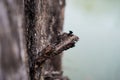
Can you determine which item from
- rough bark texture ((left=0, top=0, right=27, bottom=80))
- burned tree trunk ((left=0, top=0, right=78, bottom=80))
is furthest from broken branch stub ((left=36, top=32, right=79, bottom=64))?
rough bark texture ((left=0, top=0, right=27, bottom=80))

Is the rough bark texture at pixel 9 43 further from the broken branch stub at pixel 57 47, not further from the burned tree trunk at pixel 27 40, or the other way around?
the broken branch stub at pixel 57 47

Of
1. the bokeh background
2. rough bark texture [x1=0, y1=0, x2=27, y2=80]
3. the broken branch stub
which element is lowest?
rough bark texture [x1=0, y1=0, x2=27, y2=80]

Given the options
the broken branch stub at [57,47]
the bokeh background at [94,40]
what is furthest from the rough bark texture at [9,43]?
the bokeh background at [94,40]

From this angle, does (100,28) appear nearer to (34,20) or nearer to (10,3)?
(34,20)

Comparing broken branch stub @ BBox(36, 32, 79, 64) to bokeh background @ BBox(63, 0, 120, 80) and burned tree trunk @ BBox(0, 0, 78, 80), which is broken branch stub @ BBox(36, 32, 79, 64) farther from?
bokeh background @ BBox(63, 0, 120, 80)

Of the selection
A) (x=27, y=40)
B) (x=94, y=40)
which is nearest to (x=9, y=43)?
(x=27, y=40)

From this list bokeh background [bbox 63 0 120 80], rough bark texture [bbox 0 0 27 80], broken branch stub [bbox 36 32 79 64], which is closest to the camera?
rough bark texture [bbox 0 0 27 80]

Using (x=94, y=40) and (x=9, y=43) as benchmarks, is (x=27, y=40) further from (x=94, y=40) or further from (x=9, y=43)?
(x=94, y=40)

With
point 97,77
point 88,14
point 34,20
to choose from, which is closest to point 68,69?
point 97,77
